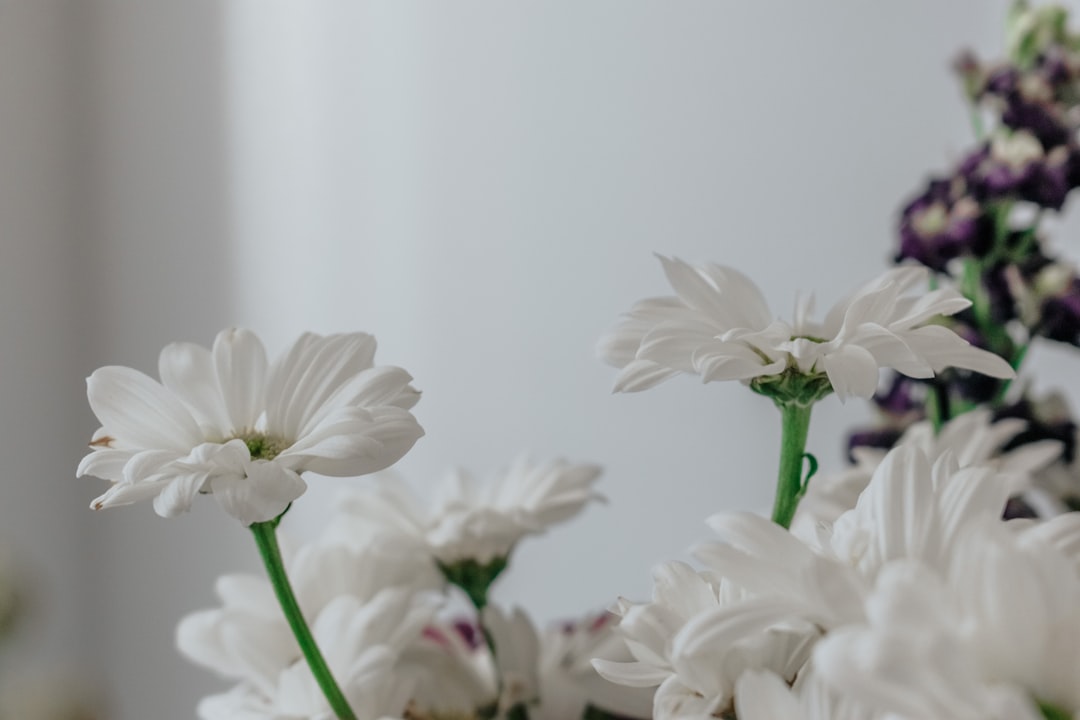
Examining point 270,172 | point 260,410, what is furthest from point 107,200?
point 260,410

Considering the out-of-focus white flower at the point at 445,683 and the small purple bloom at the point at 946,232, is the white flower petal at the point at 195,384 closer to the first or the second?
the out-of-focus white flower at the point at 445,683

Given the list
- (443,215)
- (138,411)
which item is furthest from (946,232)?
(443,215)

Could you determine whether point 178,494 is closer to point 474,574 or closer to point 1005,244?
point 474,574

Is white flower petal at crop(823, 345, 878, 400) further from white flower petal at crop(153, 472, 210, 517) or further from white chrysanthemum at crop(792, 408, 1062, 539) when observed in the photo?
white flower petal at crop(153, 472, 210, 517)

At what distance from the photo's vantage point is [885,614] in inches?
8.2

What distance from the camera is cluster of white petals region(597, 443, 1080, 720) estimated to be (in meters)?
0.20

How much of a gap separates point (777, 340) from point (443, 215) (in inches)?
28.2

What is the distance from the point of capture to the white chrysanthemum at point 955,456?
0.42 metres

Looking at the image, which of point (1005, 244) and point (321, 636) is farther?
point (1005, 244)

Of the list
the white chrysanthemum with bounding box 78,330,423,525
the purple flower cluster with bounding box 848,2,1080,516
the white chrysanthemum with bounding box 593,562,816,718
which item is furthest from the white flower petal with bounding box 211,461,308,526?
the purple flower cluster with bounding box 848,2,1080,516

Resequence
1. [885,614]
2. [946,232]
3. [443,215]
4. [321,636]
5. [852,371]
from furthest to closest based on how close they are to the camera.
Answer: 1. [443,215]
2. [946,232]
3. [321,636]
4. [852,371]
5. [885,614]

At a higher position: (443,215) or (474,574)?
(443,215)

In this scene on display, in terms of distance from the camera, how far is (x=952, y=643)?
20 cm

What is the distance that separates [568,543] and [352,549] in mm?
568
